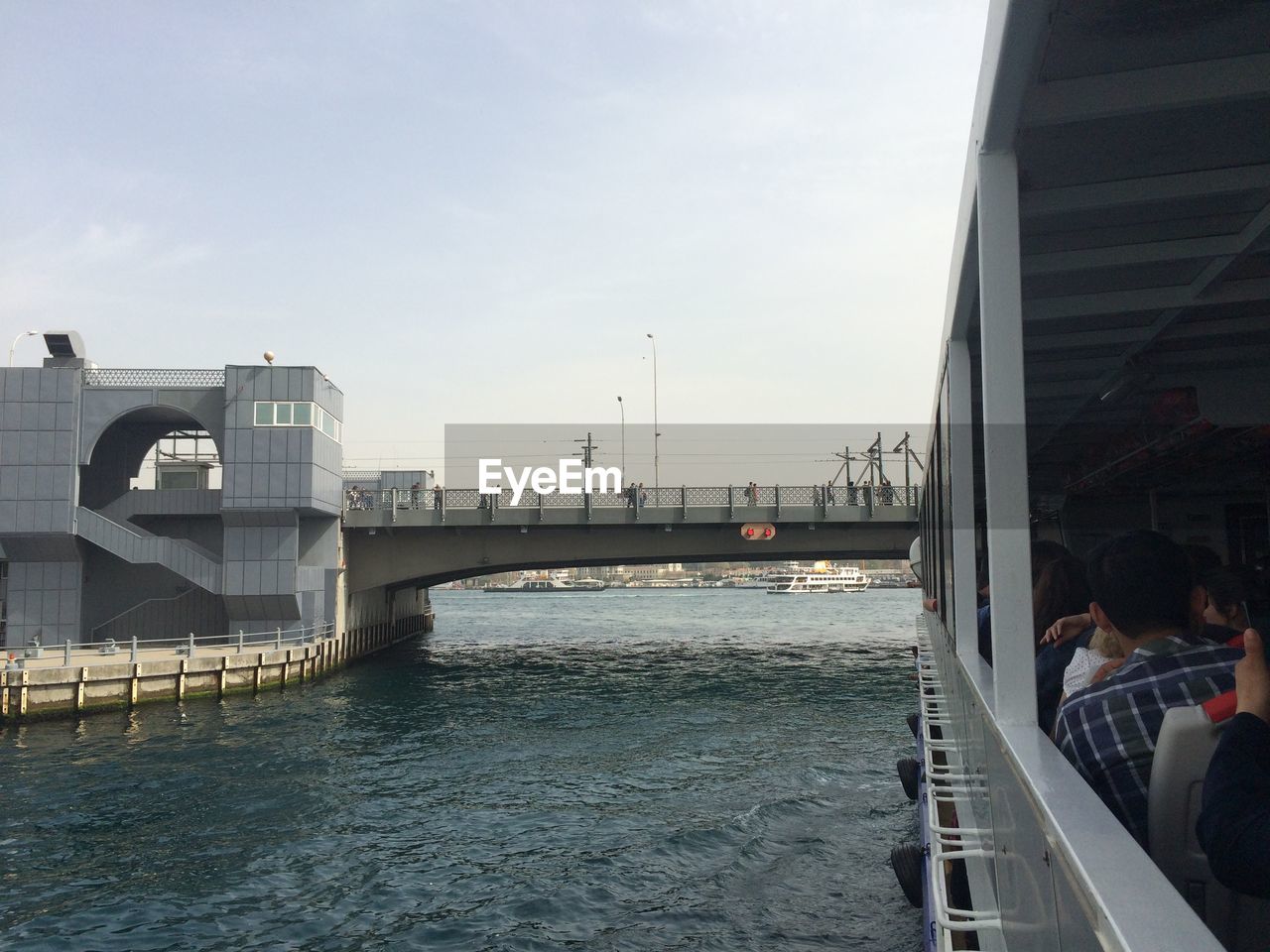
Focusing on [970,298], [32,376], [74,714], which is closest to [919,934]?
[970,298]

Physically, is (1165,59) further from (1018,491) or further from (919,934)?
(919,934)

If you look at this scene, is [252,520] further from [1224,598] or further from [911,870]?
[1224,598]

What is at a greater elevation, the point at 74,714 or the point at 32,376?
the point at 32,376

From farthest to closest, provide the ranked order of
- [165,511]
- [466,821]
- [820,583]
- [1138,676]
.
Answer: [820,583] → [165,511] → [466,821] → [1138,676]

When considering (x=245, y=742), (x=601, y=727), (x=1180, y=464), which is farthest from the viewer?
(x=601, y=727)

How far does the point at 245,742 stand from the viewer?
19.8 metres

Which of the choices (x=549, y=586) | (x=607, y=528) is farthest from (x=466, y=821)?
(x=549, y=586)

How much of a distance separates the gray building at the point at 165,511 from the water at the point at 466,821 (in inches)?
211

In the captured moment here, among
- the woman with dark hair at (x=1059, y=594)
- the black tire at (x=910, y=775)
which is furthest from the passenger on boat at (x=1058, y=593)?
the black tire at (x=910, y=775)

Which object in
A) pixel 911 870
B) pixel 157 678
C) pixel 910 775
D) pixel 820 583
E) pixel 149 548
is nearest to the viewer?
pixel 911 870

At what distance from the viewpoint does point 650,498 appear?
34375 millimetres

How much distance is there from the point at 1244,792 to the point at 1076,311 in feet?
14.2

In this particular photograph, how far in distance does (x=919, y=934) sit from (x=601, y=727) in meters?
12.7

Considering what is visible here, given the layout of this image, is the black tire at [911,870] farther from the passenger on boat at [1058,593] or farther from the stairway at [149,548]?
the stairway at [149,548]
